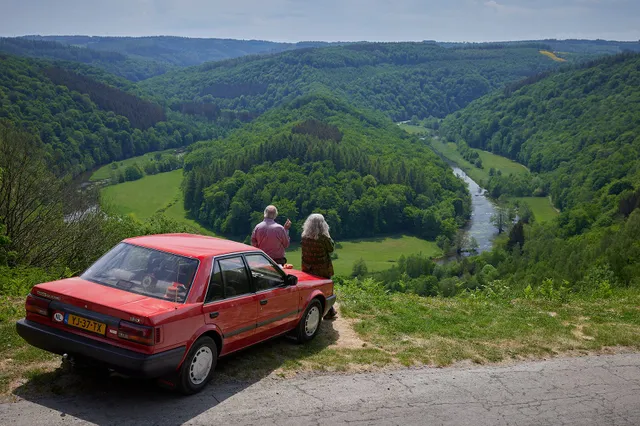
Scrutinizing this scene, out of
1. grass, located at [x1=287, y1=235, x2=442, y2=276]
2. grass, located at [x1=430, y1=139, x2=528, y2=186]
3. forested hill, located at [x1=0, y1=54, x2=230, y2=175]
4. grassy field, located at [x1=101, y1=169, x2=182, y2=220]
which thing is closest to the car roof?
grass, located at [x1=287, y1=235, x2=442, y2=276]

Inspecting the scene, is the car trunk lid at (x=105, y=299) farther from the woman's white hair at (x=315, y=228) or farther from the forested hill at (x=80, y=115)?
the forested hill at (x=80, y=115)

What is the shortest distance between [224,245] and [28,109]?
12653cm

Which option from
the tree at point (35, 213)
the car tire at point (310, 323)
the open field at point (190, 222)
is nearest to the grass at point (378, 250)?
the open field at point (190, 222)

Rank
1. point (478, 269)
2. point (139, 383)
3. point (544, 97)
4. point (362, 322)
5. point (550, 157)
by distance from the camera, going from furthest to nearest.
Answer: point (544, 97) → point (550, 157) → point (478, 269) → point (362, 322) → point (139, 383)

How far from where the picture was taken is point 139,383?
7.45 meters

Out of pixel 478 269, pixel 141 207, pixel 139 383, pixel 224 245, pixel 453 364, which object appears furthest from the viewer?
pixel 141 207

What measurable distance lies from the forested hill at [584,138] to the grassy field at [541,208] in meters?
2.37

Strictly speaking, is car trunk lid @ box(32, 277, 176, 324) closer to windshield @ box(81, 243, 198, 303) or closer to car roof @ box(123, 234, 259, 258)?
windshield @ box(81, 243, 198, 303)

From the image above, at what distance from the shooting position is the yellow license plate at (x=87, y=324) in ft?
22.3

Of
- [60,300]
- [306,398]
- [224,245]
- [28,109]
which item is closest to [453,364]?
[306,398]

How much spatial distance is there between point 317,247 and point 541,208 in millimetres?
121812

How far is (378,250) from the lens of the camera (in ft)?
342

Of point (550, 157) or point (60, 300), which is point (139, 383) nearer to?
point (60, 300)

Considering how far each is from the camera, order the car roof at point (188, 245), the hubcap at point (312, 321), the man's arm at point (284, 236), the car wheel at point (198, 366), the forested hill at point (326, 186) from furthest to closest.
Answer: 1. the forested hill at point (326, 186)
2. the man's arm at point (284, 236)
3. the hubcap at point (312, 321)
4. the car roof at point (188, 245)
5. the car wheel at point (198, 366)
